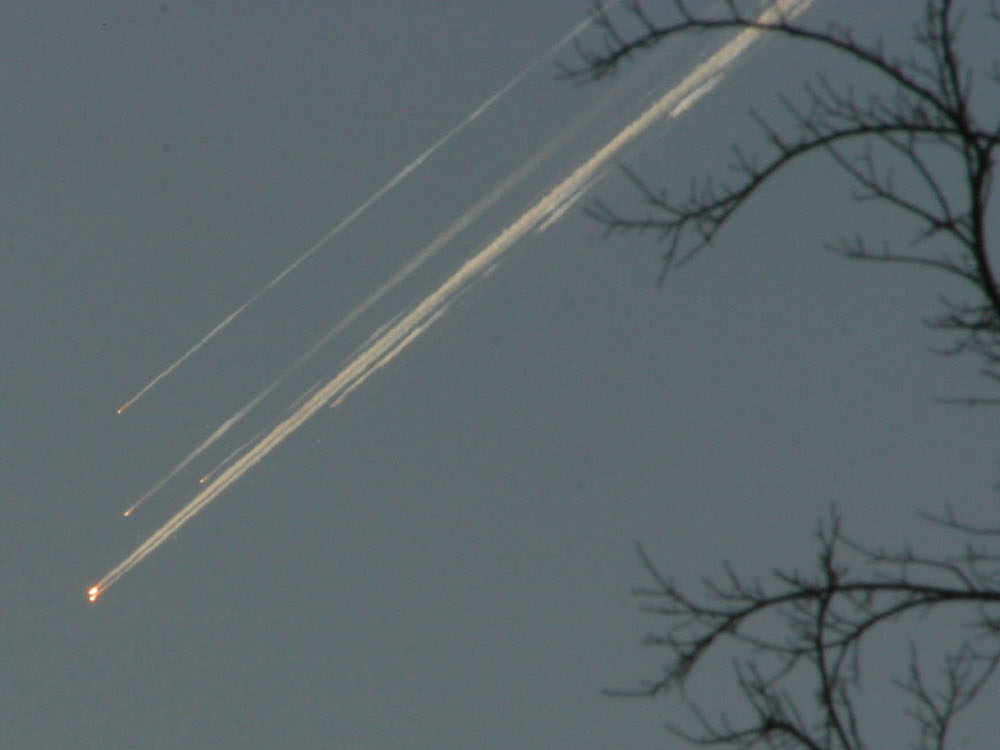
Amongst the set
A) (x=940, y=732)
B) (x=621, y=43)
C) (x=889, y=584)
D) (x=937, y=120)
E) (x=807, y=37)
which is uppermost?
(x=621, y=43)

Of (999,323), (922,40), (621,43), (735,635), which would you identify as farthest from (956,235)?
(735,635)

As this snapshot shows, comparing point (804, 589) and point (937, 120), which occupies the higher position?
point (937, 120)

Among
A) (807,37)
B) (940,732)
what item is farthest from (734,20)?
(940,732)

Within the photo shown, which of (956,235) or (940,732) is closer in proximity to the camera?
(956,235)

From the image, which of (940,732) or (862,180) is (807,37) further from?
(940,732)

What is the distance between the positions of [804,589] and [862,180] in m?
2.00

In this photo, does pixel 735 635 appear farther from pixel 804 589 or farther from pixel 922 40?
pixel 922 40

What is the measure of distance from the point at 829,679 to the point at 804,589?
0.52 meters

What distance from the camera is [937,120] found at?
552 centimetres

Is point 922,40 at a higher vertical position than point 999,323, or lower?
higher

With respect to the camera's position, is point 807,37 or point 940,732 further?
point 940,732

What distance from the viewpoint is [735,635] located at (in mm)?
6348

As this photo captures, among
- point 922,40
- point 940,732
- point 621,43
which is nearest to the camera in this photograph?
point 922,40

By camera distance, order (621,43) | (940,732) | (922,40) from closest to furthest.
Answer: (922,40)
(621,43)
(940,732)
